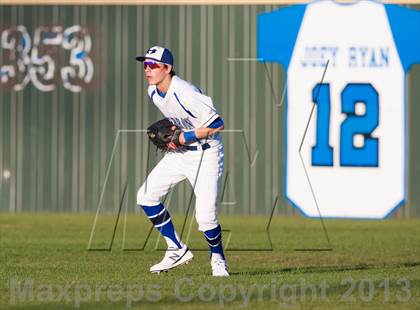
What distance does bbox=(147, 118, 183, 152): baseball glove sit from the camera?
12.9m

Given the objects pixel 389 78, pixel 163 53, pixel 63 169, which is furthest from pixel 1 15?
pixel 163 53

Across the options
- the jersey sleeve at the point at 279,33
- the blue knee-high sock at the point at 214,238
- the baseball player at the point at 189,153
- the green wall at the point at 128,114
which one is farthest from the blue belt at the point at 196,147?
the jersey sleeve at the point at 279,33

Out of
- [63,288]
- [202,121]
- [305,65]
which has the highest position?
[305,65]

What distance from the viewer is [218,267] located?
42.0 feet

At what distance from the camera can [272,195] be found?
77.5ft

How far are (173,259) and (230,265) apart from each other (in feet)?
5.23

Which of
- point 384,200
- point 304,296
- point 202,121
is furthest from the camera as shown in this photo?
point 384,200

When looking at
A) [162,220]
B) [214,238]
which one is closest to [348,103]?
[162,220]

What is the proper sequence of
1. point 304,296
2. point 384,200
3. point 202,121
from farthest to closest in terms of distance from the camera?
point 384,200 → point 202,121 → point 304,296

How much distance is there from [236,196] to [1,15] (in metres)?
5.75

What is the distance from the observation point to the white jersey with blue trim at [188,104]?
12664 millimetres

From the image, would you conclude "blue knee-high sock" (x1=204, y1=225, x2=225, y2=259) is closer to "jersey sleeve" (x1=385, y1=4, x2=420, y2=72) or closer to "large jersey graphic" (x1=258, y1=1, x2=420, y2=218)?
"large jersey graphic" (x1=258, y1=1, x2=420, y2=218)

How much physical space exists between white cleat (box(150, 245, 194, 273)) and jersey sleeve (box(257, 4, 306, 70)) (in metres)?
11.0

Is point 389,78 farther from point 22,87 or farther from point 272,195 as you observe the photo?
point 22,87
